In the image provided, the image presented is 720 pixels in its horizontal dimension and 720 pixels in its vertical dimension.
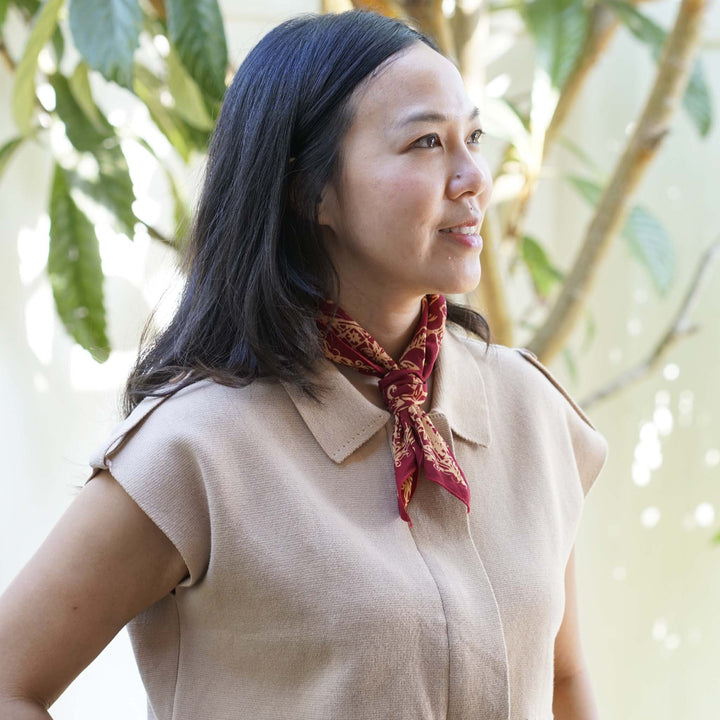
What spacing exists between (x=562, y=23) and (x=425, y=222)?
47.3 inches

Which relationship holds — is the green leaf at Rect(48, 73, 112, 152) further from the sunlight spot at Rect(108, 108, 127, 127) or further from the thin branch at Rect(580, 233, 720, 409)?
the thin branch at Rect(580, 233, 720, 409)

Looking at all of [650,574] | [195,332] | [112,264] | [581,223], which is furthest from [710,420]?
[195,332]

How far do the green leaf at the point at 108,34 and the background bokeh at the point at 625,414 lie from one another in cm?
100

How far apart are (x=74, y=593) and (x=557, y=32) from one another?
1.57 m

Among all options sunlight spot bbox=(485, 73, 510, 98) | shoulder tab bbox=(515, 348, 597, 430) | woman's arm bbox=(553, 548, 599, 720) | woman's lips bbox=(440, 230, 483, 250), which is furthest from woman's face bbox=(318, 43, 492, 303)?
sunlight spot bbox=(485, 73, 510, 98)

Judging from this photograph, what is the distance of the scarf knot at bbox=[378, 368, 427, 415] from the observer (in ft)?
3.84

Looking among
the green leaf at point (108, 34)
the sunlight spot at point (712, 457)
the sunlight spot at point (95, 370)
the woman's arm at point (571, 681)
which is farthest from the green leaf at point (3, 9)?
the sunlight spot at point (712, 457)

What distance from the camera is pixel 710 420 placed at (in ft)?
9.45

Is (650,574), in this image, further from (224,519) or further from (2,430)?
(224,519)

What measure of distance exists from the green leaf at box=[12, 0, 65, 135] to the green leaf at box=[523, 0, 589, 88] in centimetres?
95

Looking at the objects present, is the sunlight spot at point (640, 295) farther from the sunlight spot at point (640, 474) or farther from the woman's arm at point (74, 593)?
the woman's arm at point (74, 593)

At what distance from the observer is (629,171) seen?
6.51 ft

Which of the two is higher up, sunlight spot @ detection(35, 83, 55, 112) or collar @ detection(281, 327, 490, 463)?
sunlight spot @ detection(35, 83, 55, 112)

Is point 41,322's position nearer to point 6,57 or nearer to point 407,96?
point 6,57
